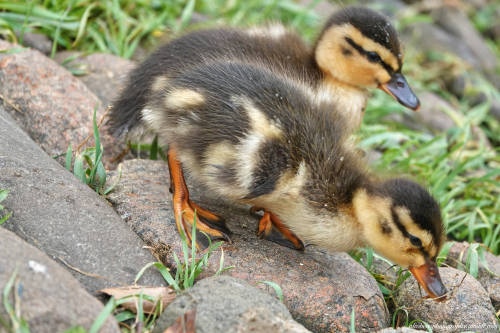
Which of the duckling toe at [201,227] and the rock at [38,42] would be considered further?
the rock at [38,42]

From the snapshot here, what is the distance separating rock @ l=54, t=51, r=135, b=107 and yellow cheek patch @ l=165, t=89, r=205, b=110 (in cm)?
112

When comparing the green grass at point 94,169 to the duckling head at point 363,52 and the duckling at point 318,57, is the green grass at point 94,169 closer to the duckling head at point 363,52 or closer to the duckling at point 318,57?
the duckling at point 318,57

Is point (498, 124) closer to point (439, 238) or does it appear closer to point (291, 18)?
point (291, 18)

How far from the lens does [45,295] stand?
6.10 ft

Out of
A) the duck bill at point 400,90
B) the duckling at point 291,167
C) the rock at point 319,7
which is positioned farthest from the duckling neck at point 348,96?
the rock at point 319,7

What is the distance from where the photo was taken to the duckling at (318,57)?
303 cm

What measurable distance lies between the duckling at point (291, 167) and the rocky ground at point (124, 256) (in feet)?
0.57

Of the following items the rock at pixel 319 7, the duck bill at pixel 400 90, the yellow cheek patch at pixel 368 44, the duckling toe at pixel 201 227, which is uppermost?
the yellow cheek patch at pixel 368 44

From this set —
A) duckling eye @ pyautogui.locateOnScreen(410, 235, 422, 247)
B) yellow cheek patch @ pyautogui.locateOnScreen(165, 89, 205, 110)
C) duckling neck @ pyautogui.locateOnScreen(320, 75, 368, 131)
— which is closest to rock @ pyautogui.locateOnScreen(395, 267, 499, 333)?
duckling eye @ pyautogui.locateOnScreen(410, 235, 422, 247)

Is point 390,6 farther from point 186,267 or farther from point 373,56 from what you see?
point 186,267

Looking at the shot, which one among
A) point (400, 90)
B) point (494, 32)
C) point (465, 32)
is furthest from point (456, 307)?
point (494, 32)

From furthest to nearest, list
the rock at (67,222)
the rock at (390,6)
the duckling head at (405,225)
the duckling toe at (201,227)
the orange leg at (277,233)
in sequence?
the rock at (390,6) < the orange leg at (277,233) < the duckling toe at (201,227) < the duckling head at (405,225) < the rock at (67,222)

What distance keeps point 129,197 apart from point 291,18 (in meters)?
2.96

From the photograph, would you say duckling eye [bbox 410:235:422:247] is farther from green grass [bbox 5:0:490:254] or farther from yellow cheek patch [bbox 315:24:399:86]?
yellow cheek patch [bbox 315:24:399:86]
